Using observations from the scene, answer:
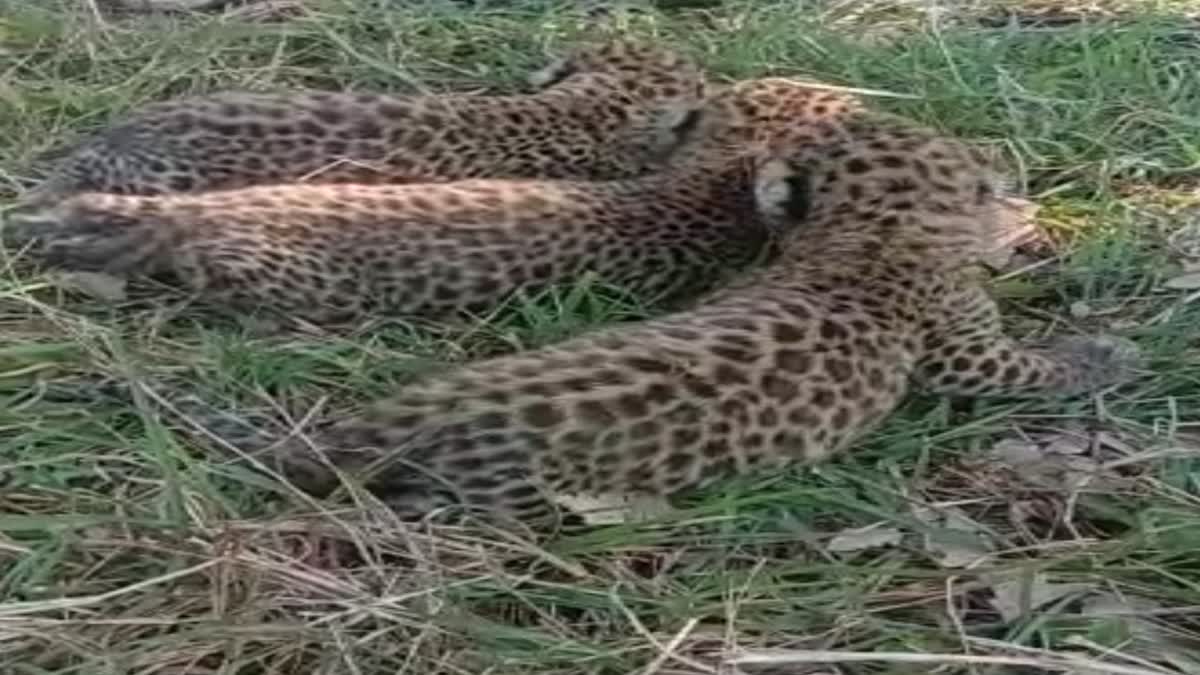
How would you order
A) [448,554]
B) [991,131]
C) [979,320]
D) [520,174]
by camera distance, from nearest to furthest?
[448,554], [979,320], [520,174], [991,131]

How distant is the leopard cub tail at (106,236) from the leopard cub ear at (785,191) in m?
1.09

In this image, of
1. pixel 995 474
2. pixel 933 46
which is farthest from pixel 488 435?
pixel 933 46

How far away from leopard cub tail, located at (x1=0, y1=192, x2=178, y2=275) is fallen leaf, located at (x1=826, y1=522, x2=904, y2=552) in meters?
1.37

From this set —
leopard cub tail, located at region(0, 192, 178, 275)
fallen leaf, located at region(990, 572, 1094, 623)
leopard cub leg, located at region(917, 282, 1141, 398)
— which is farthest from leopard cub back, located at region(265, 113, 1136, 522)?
leopard cub tail, located at region(0, 192, 178, 275)

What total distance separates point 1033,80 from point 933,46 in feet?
0.85

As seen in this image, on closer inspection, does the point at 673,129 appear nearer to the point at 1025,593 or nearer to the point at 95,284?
the point at 95,284

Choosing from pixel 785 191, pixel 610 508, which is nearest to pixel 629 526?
pixel 610 508

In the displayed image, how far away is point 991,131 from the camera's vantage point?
475cm

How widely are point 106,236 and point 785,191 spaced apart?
1241mm

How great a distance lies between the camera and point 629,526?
3.26 m

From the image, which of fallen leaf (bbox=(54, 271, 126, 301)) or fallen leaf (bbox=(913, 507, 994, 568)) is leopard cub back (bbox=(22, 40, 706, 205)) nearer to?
fallen leaf (bbox=(54, 271, 126, 301))

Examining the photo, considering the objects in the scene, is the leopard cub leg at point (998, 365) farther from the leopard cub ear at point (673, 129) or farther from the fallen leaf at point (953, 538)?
the leopard cub ear at point (673, 129)

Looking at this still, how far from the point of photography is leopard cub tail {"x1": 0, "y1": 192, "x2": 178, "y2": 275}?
3.94 meters

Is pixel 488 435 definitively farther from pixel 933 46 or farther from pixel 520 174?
pixel 933 46
